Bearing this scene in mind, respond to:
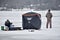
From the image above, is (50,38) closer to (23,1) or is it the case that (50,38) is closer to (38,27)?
(38,27)

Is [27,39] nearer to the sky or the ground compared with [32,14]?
nearer to the ground

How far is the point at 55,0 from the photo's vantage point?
138500 mm

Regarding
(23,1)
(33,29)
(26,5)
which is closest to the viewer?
(33,29)

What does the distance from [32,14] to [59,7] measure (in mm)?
117023

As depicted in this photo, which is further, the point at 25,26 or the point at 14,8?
the point at 14,8

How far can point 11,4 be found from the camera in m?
135

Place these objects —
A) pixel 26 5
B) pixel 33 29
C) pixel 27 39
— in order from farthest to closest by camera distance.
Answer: pixel 26 5, pixel 33 29, pixel 27 39

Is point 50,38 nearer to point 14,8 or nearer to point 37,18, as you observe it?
point 37,18

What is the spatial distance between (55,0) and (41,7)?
11829 mm

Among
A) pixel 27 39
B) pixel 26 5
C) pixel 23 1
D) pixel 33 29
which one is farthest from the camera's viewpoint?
pixel 23 1

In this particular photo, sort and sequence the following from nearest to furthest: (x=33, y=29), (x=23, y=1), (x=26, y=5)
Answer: (x=33, y=29) → (x=26, y=5) → (x=23, y=1)

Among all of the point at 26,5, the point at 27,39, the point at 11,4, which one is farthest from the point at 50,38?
the point at 11,4

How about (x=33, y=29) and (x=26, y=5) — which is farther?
(x=26, y=5)

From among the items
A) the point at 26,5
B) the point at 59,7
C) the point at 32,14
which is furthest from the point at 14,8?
the point at 32,14
